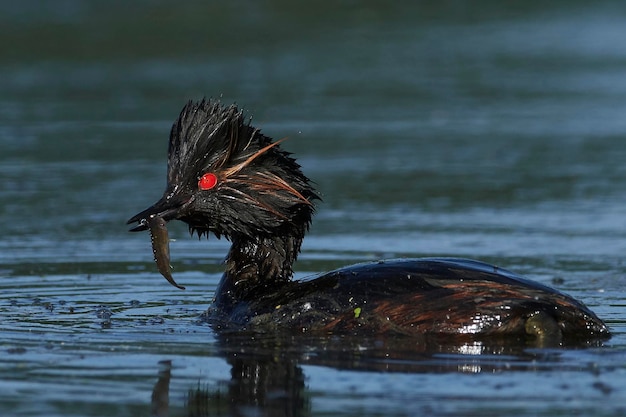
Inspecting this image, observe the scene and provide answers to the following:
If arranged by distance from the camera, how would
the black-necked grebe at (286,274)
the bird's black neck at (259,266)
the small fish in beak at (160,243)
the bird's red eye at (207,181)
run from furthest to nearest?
the bird's black neck at (259,266), the bird's red eye at (207,181), the small fish in beak at (160,243), the black-necked grebe at (286,274)

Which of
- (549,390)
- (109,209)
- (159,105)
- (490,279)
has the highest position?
(159,105)

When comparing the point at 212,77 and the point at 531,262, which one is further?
the point at 212,77

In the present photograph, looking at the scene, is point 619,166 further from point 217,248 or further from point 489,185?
point 217,248

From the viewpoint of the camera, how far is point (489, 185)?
1345 cm

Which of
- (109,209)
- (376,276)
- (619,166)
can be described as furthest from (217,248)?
(619,166)

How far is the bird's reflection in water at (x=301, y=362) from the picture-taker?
20.8 feet

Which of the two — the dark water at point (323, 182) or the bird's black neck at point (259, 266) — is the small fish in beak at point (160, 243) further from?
the bird's black neck at point (259, 266)

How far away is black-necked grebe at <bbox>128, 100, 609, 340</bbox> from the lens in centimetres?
736

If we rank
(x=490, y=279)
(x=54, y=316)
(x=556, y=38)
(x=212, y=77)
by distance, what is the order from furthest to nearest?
(x=556, y=38) → (x=212, y=77) → (x=54, y=316) → (x=490, y=279)

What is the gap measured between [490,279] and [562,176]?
259 inches

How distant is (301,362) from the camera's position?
706 centimetres

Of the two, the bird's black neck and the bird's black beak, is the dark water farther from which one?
the bird's black beak

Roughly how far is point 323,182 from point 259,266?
5.25 meters

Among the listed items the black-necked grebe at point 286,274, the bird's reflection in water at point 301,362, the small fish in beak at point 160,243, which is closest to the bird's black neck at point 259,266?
the black-necked grebe at point 286,274
